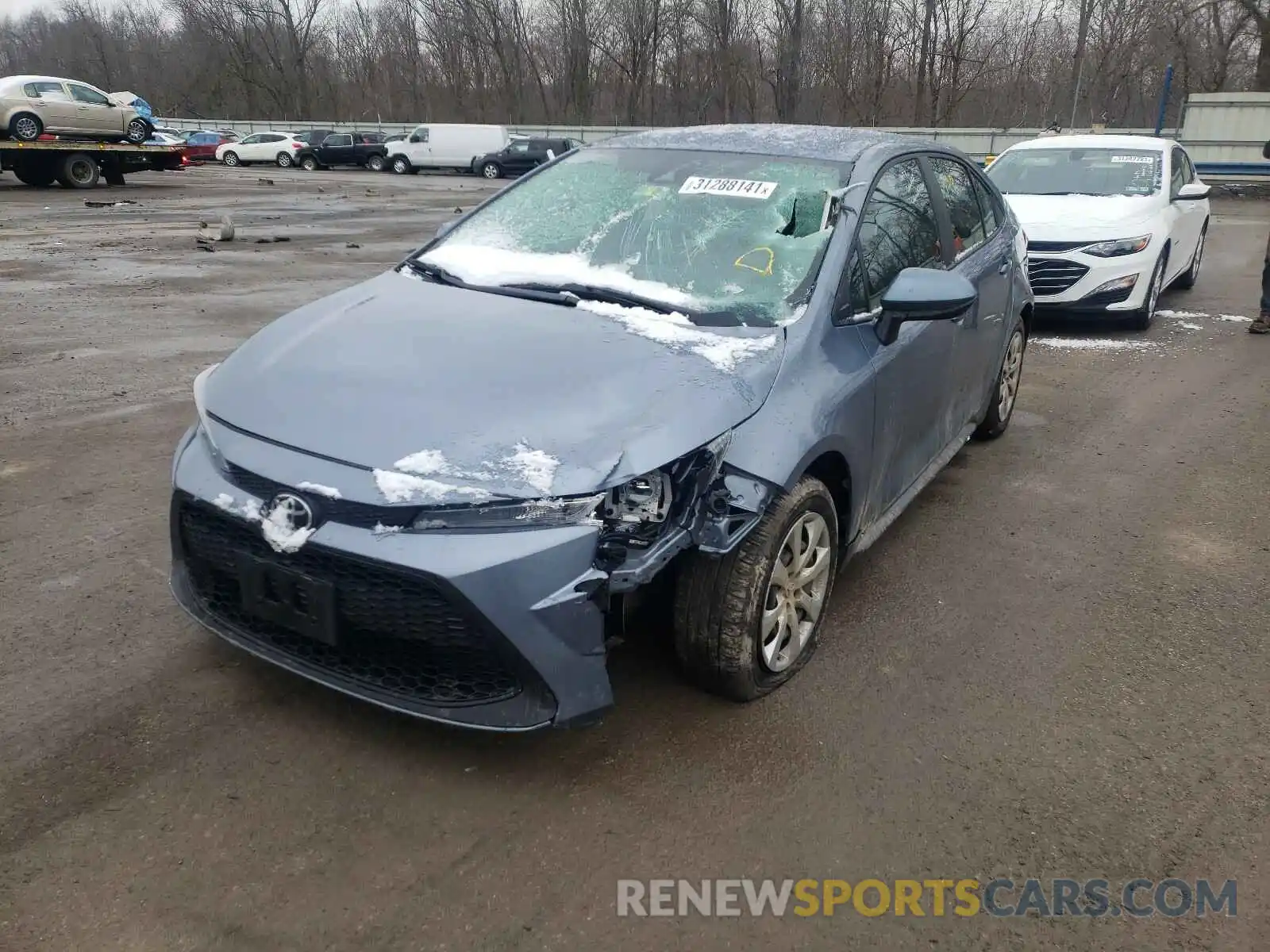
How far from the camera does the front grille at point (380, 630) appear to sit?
90.3 inches

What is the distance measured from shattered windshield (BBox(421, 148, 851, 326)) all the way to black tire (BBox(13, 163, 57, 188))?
2306 cm

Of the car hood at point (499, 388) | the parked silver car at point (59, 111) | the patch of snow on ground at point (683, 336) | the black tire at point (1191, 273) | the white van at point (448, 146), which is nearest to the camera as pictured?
the car hood at point (499, 388)

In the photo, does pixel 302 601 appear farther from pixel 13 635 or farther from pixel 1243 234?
pixel 1243 234

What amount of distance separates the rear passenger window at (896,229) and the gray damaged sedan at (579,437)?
19 mm

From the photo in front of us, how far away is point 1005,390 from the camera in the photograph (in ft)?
17.9

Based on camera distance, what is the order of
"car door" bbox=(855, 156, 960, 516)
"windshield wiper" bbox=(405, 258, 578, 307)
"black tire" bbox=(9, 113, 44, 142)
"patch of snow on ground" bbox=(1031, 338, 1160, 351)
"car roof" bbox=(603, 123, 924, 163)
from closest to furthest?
"windshield wiper" bbox=(405, 258, 578, 307), "car door" bbox=(855, 156, 960, 516), "car roof" bbox=(603, 123, 924, 163), "patch of snow on ground" bbox=(1031, 338, 1160, 351), "black tire" bbox=(9, 113, 44, 142)

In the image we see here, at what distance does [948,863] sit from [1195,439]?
431cm

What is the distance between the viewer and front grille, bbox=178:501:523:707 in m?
2.29

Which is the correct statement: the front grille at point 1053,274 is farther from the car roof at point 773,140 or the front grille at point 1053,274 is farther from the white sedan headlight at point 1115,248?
the car roof at point 773,140

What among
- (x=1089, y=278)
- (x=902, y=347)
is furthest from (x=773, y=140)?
(x=1089, y=278)

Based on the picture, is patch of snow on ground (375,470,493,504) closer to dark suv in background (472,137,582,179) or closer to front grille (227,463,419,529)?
front grille (227,463,419,529)

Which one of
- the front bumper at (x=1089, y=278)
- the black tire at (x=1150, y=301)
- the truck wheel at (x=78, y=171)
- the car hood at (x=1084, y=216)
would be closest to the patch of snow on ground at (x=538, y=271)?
the car hood at (x=1084, y=216)

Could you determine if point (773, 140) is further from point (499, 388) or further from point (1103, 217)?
point (1103, 217)

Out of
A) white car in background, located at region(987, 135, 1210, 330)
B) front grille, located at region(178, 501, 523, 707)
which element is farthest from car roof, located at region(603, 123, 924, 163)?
white car in background, located at region(987, 135, 1210, 330)
